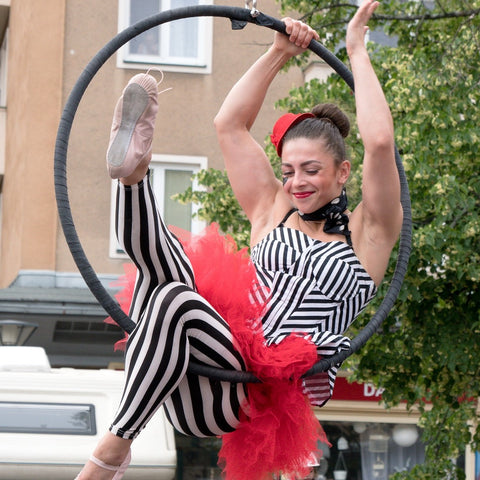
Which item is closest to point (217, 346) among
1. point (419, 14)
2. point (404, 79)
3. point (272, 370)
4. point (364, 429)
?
point (272, 370)

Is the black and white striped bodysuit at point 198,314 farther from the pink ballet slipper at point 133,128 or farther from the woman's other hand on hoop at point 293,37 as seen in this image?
the woman's other hand on hoop at point 293,37

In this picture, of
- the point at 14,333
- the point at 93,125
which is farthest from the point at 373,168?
the point at 93,125

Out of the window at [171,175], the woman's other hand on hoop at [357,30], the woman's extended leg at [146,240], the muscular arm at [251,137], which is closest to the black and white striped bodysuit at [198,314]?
the woman's extended leg at [146,240]

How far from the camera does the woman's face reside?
416 centimetres

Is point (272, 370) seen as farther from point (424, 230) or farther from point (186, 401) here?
point (424, 230)

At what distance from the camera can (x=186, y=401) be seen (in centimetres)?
387

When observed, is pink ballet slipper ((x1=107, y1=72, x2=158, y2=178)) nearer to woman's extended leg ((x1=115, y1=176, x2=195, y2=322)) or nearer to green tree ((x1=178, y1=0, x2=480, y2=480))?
woman's extended leg ((x1=115, y1=176, x2=195, y2=322))

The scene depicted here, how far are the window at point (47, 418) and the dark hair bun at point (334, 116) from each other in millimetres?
3525

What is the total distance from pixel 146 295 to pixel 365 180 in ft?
3.10

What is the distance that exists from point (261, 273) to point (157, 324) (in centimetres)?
63

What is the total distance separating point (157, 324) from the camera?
11.9 ft

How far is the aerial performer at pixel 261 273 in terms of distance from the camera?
144 inches

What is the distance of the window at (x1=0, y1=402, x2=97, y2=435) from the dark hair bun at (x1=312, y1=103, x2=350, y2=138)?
11.6 ft

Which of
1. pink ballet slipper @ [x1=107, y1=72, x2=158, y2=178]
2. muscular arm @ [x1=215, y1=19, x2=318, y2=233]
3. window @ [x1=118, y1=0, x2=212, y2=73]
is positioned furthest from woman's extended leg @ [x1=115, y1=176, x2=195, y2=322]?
window @ [x1=118, y1=0, x2=212, y2=73]
